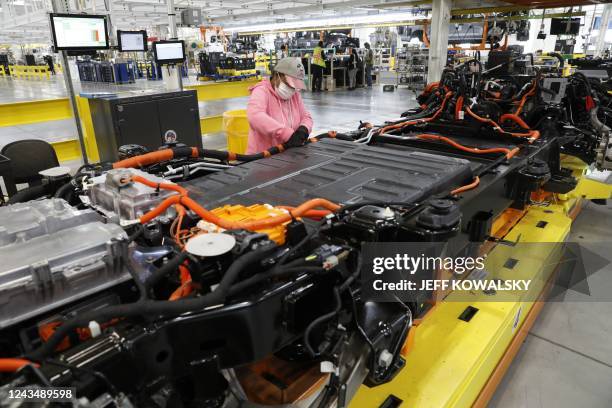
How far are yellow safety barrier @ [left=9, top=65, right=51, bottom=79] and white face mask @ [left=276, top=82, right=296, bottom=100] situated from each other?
24.6 meters

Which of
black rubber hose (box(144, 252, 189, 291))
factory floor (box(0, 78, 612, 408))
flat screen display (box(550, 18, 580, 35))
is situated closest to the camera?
black rubber hose (box(144, 252, 189, 291))

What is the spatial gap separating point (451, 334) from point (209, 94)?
278 inches

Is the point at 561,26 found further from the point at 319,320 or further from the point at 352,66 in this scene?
the point at 319,320

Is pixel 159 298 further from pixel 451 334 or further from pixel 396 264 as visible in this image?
pixel 451 334

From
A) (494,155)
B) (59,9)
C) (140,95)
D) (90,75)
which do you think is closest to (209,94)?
(140,95)

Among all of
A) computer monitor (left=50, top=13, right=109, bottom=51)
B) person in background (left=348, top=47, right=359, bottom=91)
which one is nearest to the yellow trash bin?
computer monitor (left=50, top=13, right=109, bottom=51)

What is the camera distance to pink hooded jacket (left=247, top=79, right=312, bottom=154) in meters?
3.19

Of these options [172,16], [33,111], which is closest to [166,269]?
[33,111]

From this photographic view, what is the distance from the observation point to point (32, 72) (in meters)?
24.0

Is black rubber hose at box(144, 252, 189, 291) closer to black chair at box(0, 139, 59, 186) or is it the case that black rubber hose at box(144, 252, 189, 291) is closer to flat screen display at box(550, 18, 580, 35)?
black chair at box(0, 139, 59, 186)

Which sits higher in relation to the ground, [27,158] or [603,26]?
[603,26]

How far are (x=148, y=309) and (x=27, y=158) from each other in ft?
10.5

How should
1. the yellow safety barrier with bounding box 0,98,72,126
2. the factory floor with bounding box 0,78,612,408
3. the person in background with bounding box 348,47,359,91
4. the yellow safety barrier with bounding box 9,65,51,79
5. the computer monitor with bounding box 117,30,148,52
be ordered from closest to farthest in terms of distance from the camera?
1. the factory floor with bounding box 0,78,612,408
2. the yellow safety barrier with bounding box 0,98,72,126
3. the computer monitor with bounding box 117,30,148,52
4. the person in background with bounding box 348,47,359,91
5. the yellow safety barrier with bounding box 9,65,51,79

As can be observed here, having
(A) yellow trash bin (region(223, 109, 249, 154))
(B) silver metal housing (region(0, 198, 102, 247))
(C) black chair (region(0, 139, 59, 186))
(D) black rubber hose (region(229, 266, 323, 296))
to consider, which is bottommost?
(A) yellow trash bin (region(223, 109, 249, 154))
